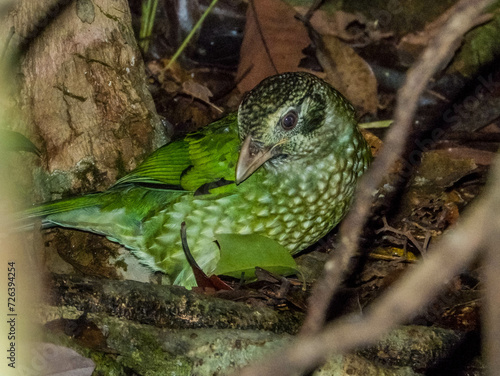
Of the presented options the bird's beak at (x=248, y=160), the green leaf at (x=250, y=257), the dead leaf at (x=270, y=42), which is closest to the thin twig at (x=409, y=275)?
the green leaf at (x=250, y=257)

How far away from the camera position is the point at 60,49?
423 cm

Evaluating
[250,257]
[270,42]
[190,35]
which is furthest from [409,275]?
[190,35]

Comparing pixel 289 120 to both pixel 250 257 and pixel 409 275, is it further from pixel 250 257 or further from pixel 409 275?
pixel 409 275

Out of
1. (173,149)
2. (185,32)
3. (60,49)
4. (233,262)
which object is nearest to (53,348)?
(233,262)

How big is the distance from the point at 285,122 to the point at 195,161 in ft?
2.30

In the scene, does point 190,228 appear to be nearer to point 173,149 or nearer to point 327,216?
point 173,149

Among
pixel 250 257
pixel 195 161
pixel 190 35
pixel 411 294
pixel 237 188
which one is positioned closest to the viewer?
pixel 411 294

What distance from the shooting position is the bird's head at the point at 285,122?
11.7 feet

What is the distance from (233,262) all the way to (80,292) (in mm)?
876

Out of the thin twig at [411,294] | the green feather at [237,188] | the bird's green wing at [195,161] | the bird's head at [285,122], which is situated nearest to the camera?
the thin twig at [411,294]

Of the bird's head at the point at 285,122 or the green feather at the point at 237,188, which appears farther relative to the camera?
the green feather at the point at 237,188

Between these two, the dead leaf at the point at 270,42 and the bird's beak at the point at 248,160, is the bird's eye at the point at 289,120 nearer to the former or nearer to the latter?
the bird's beak at the point at 248,160

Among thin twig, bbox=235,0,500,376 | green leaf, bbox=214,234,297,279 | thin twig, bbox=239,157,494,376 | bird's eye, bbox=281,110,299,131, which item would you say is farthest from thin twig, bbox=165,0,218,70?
thin twig, bbox=239,157,494,376

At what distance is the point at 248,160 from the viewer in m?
3.59
